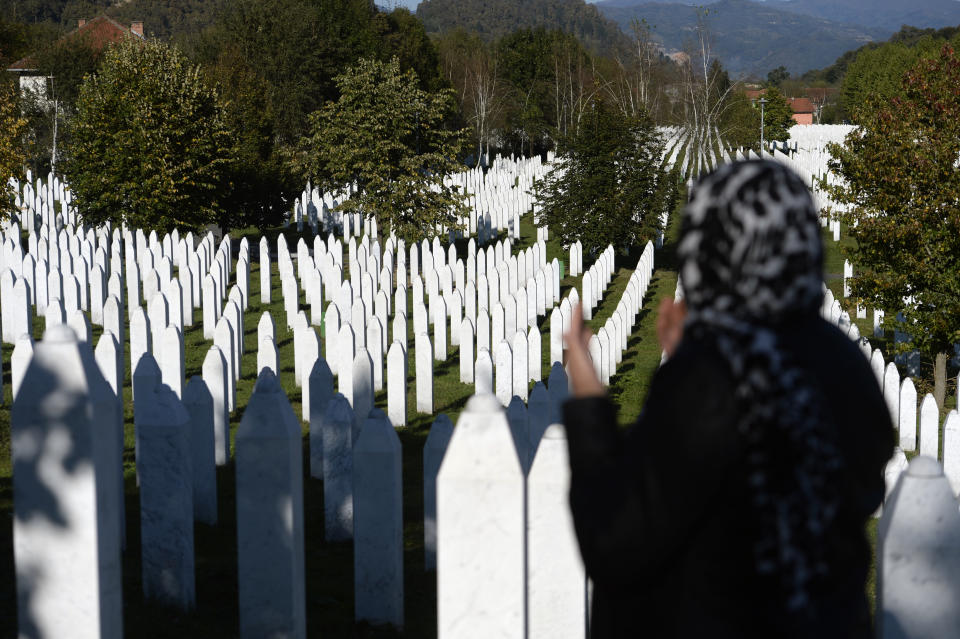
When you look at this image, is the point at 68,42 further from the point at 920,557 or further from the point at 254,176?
the point at 920,557

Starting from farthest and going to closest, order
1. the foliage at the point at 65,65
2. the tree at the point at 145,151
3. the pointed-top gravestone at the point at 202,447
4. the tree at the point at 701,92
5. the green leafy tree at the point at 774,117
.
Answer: the green leafy tree at the point at 774,117, the foliage at the point at 65,65, the tree at the point at 701,92, the tree at the point at 145,151, the pointed-top gravestone at the point at 202,447

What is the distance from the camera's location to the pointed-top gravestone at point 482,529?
109 inches

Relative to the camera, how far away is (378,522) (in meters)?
4.66

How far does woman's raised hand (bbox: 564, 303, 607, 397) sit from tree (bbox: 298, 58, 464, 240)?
2419 cm

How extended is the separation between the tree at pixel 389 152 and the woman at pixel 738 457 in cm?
2446

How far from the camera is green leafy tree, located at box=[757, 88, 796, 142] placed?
254ft

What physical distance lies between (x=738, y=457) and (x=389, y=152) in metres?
25.8

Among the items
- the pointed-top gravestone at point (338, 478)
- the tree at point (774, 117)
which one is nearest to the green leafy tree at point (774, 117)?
the tree at point (774, 117)

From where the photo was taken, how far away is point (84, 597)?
273 cm

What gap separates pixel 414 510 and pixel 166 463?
3.56 meters

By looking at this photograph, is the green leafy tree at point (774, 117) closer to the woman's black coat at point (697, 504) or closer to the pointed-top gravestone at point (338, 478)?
the pointed-top gravestone at point (338, 478)

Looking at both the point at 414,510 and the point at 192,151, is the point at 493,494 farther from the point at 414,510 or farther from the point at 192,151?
the point at 192,151

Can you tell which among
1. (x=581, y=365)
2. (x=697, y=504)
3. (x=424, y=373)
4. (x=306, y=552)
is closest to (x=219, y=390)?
(x=306, y=552)

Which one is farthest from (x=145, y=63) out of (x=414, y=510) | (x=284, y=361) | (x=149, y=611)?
(x=149, y=611)
